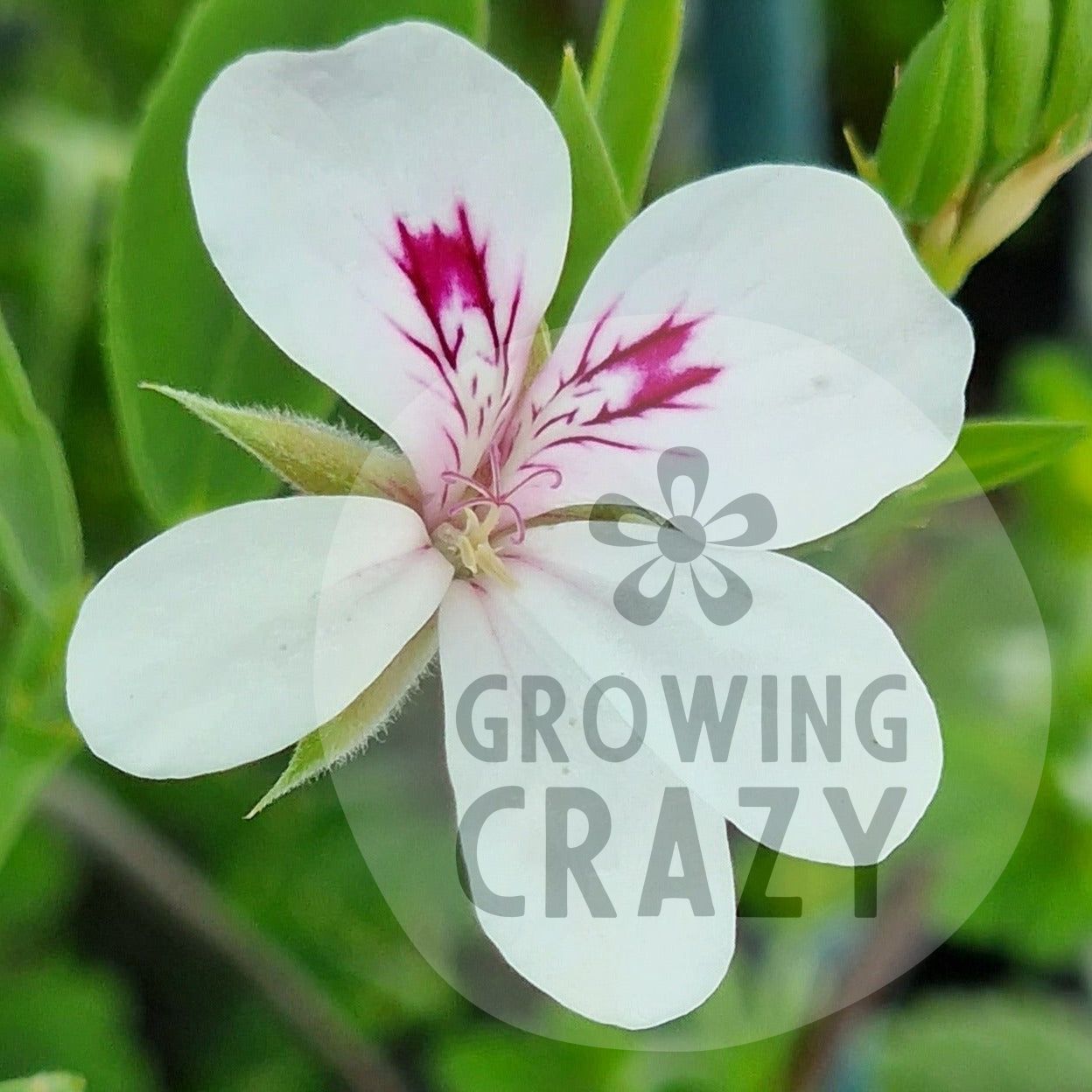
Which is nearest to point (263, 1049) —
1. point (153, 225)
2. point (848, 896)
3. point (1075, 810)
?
point (848, 896)

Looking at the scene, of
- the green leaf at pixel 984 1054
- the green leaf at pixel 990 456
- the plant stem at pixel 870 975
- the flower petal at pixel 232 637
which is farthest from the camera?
the green leaf at pixel 984 1054

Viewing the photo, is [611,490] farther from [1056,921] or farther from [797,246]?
[1056,921]

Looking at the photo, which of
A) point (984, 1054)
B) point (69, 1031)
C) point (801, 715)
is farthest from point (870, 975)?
point (801, 715)

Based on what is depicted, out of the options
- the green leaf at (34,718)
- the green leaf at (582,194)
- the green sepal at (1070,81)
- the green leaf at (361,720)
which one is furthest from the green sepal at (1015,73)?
the green leaf at (34,718)

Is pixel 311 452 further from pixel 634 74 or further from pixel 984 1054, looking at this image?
pixel 984 1054

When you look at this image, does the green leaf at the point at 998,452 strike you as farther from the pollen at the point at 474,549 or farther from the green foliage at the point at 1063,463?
the green foliage at the point at 1063,463

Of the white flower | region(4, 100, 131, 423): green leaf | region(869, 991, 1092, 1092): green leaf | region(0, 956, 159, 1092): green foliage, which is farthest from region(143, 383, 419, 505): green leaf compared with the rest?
region(869, 991, 1092, 1092): green leaf
